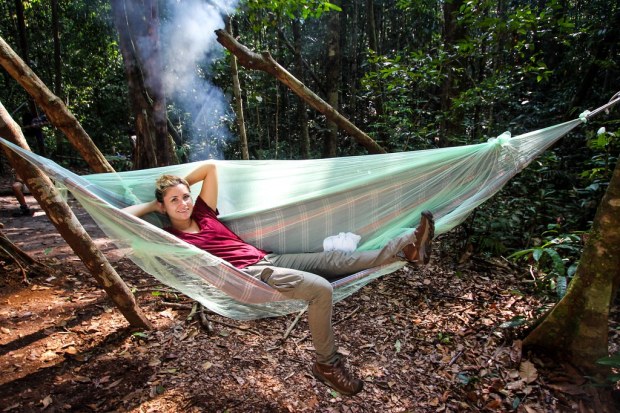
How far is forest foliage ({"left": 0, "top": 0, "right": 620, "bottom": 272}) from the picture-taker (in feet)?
8.72

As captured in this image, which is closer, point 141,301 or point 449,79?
point 141,301

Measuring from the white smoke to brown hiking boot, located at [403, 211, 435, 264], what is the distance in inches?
135

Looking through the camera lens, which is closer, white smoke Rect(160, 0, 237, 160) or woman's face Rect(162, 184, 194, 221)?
woman's face Rect(162, 184, 194, 221)

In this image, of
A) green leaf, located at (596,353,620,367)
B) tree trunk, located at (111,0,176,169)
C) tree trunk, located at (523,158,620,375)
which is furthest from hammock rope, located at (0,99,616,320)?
tree trunk, located at (111,0,176,169)

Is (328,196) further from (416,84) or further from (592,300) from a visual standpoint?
(416,84)

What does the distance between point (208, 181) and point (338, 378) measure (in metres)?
1.08

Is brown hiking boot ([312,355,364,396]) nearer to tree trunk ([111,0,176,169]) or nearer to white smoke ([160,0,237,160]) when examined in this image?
tree trunk ([111,0,176,169])

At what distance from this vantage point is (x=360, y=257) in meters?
1.62

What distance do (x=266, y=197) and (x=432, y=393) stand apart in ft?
4.12

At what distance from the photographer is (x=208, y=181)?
71.8 inches

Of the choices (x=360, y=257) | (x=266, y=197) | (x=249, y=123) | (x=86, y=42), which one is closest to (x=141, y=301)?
(x=266, y=197)

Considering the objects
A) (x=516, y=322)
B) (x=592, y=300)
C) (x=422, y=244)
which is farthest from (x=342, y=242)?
(x=592, y=300)

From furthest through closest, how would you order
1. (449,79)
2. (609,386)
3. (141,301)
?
(449,79)
(141,301)
(609,386)

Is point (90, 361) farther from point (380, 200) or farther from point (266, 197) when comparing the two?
point (380, 200)
